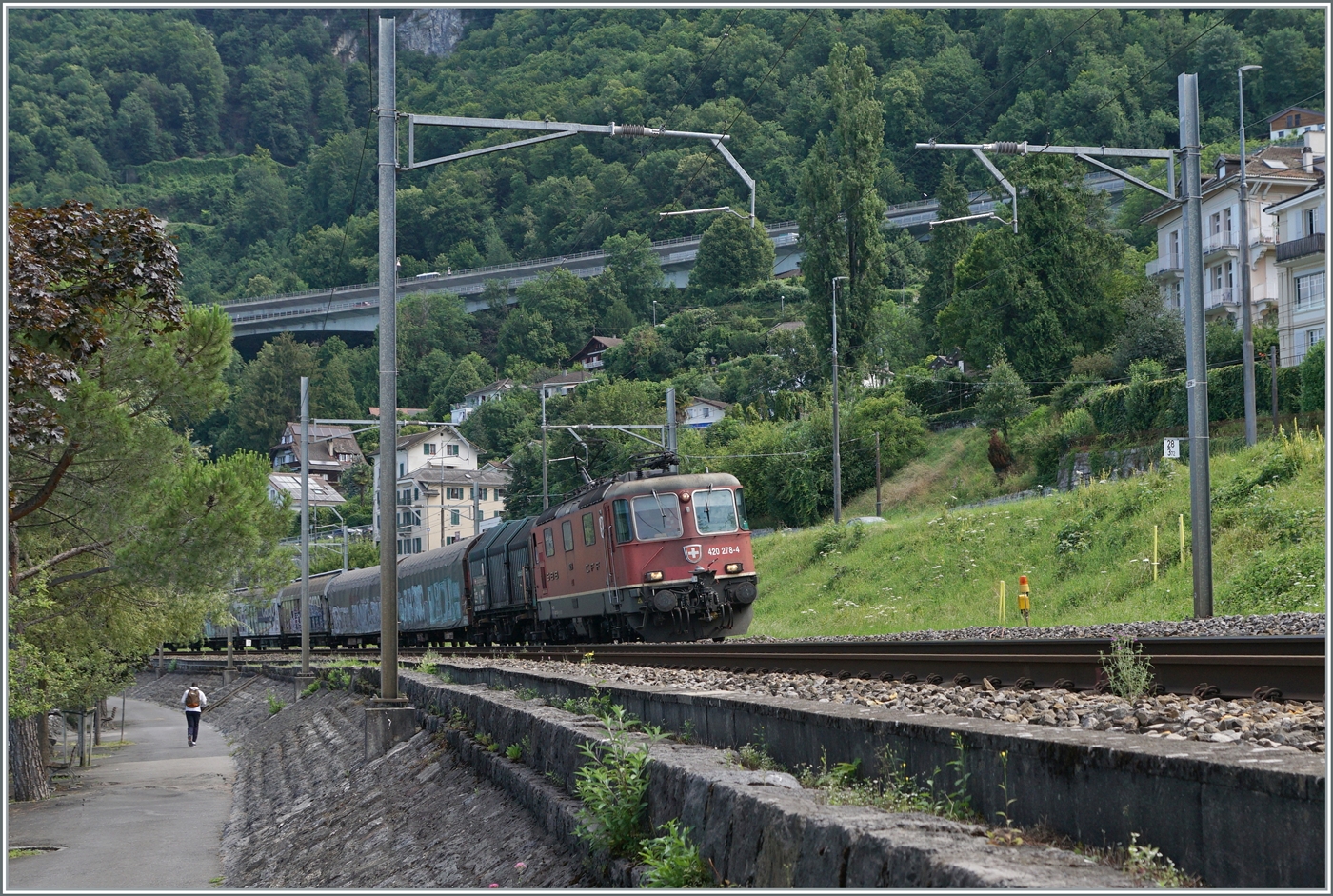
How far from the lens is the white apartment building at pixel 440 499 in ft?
347

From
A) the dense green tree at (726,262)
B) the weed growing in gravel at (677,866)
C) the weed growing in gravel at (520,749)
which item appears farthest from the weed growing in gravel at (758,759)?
the dense green tree at (726,262)

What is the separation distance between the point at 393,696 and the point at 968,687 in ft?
28.0

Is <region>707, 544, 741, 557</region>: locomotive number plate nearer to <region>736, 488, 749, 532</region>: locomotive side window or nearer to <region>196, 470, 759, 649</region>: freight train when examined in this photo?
<region>196, 470, 759, 649</region>: freight train

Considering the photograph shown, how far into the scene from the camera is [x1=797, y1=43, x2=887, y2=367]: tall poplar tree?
68.1 metres

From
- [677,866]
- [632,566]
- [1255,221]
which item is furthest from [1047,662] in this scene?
[1255,221]

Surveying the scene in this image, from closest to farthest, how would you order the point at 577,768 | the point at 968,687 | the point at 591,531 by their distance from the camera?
1. the point at 577,768
2. the point at 968,687
3. the point at 591,531

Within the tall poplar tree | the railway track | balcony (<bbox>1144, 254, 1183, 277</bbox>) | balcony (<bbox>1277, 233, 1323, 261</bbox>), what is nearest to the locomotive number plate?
the railway track

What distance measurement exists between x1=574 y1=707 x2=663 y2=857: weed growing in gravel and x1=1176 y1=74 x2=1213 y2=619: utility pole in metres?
11.1

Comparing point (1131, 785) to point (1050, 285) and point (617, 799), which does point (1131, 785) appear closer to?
point (617, 799)

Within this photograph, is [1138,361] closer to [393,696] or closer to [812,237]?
[812,237]

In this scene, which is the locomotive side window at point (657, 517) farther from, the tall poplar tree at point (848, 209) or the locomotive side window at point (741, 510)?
the tall poplar tree at point (848, 209)

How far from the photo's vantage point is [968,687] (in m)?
10.8

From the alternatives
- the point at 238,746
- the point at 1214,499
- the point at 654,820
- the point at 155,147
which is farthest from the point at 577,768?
the point at 155,147

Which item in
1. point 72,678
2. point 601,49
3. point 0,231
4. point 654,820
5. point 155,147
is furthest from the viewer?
point 155,147
